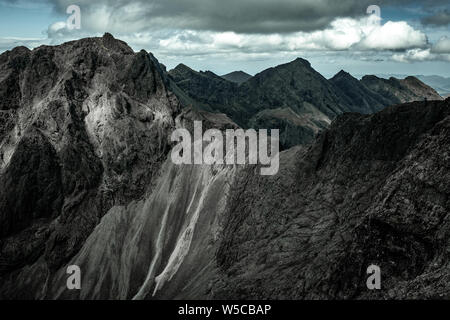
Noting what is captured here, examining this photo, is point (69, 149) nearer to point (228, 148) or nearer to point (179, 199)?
point (179, 199)

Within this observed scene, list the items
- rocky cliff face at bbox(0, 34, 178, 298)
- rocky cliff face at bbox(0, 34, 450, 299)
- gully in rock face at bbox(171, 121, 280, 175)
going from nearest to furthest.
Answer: rocky cliff face at bbox(0, 34, 450, 299)
gully in rock face at bbox(171, 121, 280, 175)
rocky cliff face at bbox(0, 34, 178, 298)

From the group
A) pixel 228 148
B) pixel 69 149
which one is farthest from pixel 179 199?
pixel 69 149

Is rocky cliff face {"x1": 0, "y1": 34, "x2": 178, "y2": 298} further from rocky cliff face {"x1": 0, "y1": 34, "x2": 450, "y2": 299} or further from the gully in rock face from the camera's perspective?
the gully in rock face

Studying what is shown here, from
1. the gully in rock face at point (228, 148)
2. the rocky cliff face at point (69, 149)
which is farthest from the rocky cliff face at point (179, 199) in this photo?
the gully in rock face at point (228, 148)

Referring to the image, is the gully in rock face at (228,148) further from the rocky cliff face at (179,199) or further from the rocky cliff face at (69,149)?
the rocky cliff face at (69,149)

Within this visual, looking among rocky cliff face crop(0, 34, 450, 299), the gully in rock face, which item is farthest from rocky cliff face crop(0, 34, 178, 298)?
the gully in rock face

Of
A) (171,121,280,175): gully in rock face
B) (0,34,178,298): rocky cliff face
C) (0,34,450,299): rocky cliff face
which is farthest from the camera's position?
(0,34,178,298): rocky cliff face

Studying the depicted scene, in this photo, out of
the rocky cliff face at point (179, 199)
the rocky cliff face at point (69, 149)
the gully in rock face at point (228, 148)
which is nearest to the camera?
the rocky cliff face at point (179, 199)
